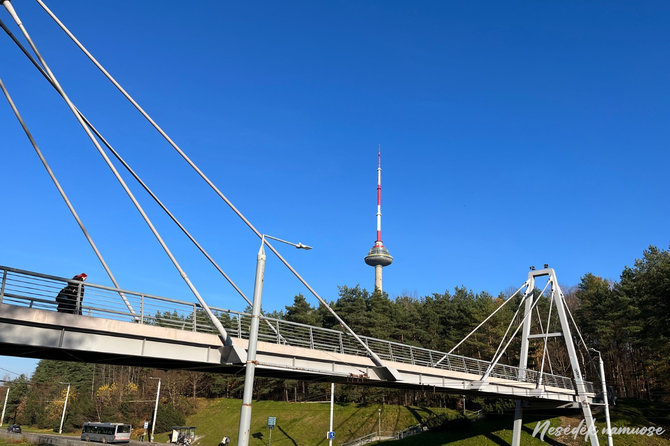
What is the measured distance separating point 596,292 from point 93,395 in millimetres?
79316

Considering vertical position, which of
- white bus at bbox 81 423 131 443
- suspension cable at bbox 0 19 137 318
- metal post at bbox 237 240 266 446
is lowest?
white bus at bbox 81 423 131 443

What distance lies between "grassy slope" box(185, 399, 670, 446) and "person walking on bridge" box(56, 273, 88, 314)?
3388 centimetres

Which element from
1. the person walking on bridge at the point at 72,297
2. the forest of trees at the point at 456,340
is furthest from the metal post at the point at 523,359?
the person walking on bridge at the point at 72,297

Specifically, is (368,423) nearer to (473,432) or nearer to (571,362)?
(473,432)

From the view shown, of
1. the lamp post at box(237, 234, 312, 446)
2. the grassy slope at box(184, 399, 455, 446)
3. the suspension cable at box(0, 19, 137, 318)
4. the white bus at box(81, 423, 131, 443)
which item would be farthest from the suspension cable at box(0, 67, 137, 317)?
the white bus at box(81, 423, 131, 443)

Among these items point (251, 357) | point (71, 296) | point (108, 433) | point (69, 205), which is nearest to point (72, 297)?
point (71, 296)

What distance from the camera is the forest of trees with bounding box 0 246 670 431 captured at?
48938 millimetres

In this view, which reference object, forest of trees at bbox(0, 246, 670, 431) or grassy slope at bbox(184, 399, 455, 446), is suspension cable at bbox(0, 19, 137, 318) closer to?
forest of trees at bbox(0, 246, 670, 431)

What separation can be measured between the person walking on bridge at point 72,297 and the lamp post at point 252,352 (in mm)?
6484

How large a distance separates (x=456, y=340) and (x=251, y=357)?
51857 mm

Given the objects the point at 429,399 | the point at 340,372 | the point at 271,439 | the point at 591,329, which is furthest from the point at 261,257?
the point at 591,329

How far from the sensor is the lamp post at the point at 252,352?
38.4ft

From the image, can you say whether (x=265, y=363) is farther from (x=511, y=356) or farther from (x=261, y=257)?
(x=511, y=356)

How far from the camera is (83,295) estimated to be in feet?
55.8
